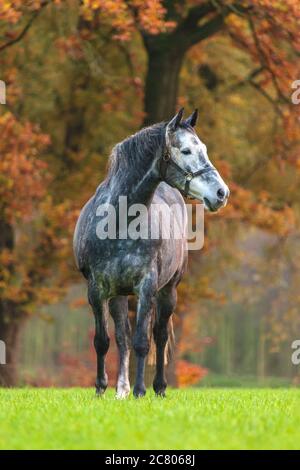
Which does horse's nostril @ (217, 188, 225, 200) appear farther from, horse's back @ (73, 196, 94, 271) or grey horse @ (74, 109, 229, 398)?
horse's back @ (73, 196, 94, 271)

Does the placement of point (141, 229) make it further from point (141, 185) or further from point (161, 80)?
point (161, 80)

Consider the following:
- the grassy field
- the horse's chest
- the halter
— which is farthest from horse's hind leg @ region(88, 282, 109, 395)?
the grassy field

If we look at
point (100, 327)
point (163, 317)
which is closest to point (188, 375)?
point (163, 317)

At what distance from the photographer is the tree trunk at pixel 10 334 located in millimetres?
24455

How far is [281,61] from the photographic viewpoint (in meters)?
20.6

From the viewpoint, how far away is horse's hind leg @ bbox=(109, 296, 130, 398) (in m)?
11.7

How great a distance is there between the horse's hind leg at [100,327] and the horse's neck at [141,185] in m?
1.09

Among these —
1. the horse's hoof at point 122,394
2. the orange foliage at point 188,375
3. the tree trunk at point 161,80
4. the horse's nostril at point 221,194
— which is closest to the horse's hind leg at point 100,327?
the horse's hoof at point 122,394

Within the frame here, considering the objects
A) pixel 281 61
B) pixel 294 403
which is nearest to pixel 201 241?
pixel 281 61

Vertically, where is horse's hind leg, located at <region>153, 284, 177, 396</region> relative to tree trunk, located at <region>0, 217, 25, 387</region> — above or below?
above

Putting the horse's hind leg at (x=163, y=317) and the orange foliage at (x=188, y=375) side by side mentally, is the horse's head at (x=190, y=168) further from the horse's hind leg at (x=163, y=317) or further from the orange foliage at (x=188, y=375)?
the orange foliage at (x=188, y=375)

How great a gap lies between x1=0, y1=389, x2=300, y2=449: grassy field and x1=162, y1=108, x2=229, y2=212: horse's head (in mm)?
2310

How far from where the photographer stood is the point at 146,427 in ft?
26.6
